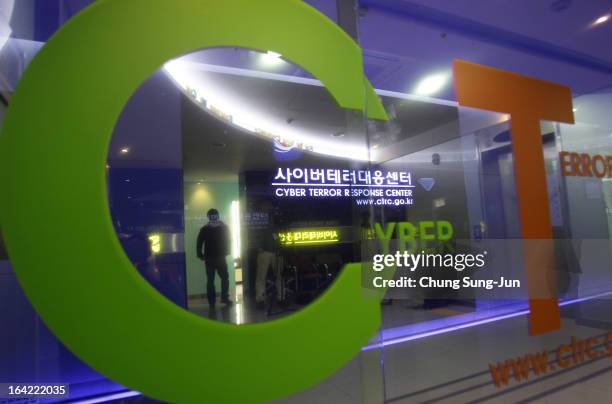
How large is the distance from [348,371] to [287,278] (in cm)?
102

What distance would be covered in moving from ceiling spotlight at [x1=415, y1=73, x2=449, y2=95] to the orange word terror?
1366mm

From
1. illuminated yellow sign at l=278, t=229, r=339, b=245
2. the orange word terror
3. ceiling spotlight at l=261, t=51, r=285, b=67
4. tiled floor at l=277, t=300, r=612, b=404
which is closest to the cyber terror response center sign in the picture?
illuminated yellow sign at l=278, t=229, r=339, b=245

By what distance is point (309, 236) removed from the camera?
3.38m

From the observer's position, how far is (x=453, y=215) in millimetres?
4645

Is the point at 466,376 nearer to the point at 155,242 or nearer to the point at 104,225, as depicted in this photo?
the point at 155,242

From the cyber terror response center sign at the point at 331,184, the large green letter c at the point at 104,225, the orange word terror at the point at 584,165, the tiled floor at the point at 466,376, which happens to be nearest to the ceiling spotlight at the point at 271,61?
the cyber terror response center sign at the point at 331,184

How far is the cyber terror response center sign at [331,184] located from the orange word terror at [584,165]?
147 centimetres

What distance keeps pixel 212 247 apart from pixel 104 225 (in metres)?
0.93

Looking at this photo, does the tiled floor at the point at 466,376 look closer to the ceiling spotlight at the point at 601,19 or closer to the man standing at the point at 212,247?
the man standing at the point at 212,247

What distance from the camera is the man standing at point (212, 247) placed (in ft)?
7.50

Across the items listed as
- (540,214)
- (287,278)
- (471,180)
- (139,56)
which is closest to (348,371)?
(287,278)

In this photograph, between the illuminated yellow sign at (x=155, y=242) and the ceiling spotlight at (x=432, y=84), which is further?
the ceiling spotlight at (x=432, y=84)

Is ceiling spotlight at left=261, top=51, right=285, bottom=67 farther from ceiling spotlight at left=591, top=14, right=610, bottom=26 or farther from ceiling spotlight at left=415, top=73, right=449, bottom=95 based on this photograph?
ceiling spotlight at left=591, top=14, right=610, bottom=26

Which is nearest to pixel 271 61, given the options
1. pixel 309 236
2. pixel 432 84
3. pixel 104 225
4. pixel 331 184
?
pixel 331 184
